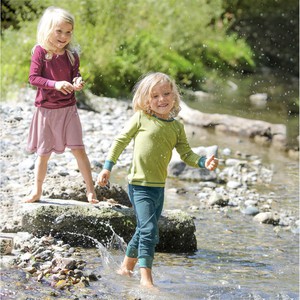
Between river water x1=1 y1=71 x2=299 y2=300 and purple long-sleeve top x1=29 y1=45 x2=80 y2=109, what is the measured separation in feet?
3.47

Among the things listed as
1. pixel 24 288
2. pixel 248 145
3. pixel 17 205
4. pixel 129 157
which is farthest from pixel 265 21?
pixel 24 288

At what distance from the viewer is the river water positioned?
5152mm

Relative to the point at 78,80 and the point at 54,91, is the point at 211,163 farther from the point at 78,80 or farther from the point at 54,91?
the point at 54,91

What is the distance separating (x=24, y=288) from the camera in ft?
16.5

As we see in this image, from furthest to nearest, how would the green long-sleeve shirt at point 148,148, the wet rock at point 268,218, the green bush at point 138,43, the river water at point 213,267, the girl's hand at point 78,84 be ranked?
the green bush at point 138,43 → the wet rock at point 268,218 → the girl's hand at point 78,84 → the green long-sleeve shirt at point 148,148 → the river water at point 213,267

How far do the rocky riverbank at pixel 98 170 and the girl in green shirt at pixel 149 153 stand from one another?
2.52 ft

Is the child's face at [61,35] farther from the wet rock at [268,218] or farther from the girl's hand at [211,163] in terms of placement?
the wet rock at [268,218]

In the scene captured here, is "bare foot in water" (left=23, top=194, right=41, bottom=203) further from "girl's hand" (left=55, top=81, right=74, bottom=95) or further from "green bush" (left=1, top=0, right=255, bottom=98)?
"green bush" (left=1, top=0, right=255, bottom=98)

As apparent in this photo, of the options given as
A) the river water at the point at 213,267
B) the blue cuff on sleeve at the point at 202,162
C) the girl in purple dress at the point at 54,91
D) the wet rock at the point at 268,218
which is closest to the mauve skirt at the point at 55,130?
the girl in purple dress at the point at 54,91

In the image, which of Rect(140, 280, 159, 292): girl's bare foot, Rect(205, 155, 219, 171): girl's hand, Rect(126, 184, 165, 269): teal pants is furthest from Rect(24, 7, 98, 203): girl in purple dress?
Rect(140, 280, 159, 292): girl's bare foot

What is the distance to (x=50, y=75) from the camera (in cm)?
Answer: 607

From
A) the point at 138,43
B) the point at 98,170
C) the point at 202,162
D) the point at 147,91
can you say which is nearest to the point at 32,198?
the point at 147,91

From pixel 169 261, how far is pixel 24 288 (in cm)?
139

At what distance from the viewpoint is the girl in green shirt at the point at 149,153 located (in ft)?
17.2
